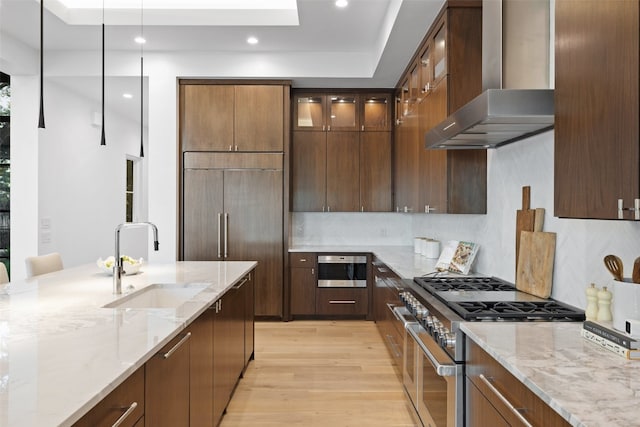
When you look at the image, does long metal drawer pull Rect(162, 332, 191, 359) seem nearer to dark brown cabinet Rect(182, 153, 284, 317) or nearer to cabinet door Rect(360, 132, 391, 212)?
dark brown cabinet Rect(182, 153, 284, 317)

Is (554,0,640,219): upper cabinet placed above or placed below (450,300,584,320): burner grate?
above

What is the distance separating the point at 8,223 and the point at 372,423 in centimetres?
472

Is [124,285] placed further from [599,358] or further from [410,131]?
[410,131]

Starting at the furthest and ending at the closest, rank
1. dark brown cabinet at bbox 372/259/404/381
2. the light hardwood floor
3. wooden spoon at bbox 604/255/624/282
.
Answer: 1. dark brown cabinet at bbox 372/259/404/381
2. the light hardwood floor
3. wooden spoon at bbox 604/255/624/282

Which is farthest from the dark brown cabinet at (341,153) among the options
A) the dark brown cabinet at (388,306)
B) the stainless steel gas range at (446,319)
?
the stainless steel gas range at (446,319)

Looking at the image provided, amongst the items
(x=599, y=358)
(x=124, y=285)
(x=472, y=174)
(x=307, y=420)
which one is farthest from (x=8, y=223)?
(x=599, y=358)

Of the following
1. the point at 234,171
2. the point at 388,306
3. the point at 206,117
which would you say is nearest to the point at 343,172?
the point at 234,171

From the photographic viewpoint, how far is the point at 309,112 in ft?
18.1

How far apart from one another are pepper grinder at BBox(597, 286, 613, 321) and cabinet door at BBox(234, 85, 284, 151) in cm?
392

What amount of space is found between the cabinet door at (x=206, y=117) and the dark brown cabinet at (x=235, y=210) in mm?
132

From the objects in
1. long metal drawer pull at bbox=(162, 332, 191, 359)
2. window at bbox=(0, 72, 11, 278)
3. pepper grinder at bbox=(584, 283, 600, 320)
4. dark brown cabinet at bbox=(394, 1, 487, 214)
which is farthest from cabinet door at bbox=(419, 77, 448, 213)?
window at bbox=(0, 72, 11, 278)

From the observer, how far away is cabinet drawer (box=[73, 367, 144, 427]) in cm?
114

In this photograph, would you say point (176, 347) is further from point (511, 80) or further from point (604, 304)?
point (511, 80)

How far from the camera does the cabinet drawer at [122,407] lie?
1.14 metres
